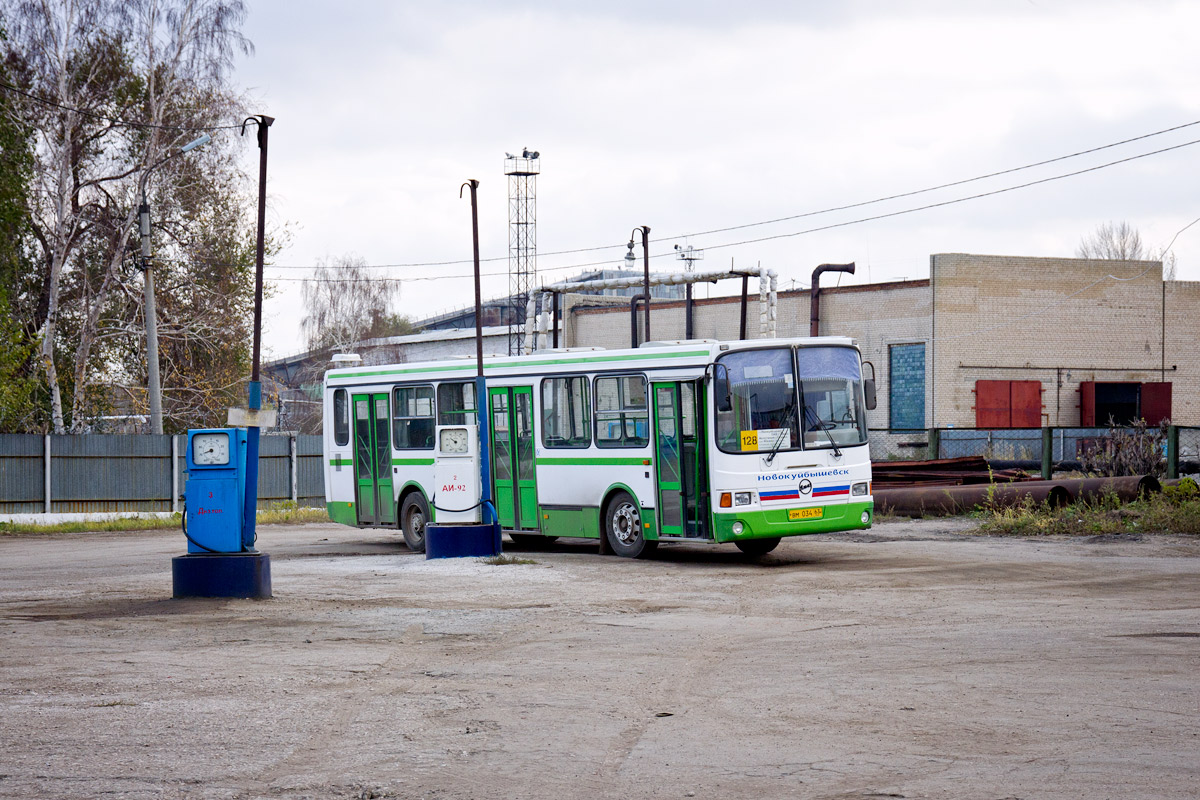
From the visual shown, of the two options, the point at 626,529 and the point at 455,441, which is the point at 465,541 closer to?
the point at 455,441

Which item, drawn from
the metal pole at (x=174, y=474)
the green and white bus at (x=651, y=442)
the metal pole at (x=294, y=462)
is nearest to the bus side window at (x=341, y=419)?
the green and white bus at (x=651, y=442)

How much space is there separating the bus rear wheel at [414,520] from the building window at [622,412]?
12.5ft

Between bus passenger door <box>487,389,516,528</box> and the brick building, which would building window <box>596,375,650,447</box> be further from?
the brick building

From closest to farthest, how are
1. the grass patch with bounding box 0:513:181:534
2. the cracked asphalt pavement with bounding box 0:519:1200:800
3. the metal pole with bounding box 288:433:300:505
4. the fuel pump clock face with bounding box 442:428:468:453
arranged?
the cracked asphalt pavement with bounding box 0:519:1200:800 < the fuel pump clock face with bounding box 442:428:468:453 < the grass patch with bounding box 0:513:181:534 < the metal pole with bounding box 288:433:300:505

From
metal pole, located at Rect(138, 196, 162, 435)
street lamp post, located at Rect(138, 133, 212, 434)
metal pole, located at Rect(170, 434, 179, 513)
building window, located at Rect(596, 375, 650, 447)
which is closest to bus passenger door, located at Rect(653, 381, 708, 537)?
building window, located at Rect(596, 375, 650, 447)

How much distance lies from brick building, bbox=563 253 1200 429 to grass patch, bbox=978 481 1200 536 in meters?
22.1

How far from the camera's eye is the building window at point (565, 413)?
1878cm

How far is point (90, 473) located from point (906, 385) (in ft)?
84.2

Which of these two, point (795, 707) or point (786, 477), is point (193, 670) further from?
point (786, 477)

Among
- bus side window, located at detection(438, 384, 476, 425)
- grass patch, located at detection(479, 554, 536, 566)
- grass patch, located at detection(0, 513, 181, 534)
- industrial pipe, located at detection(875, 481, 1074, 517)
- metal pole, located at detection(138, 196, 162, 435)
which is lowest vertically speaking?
grass patch, located at detection(0, 513, 181, 534)

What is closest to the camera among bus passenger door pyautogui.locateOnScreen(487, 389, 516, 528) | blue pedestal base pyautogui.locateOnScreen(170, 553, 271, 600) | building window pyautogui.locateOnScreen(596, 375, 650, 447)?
blue pedestal base pyautogui.locateOnScreen(170, 553, 271, 600)

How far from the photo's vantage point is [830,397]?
17.4 metres

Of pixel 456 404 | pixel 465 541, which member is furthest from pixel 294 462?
pixel 465 541

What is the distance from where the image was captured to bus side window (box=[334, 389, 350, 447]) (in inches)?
872
